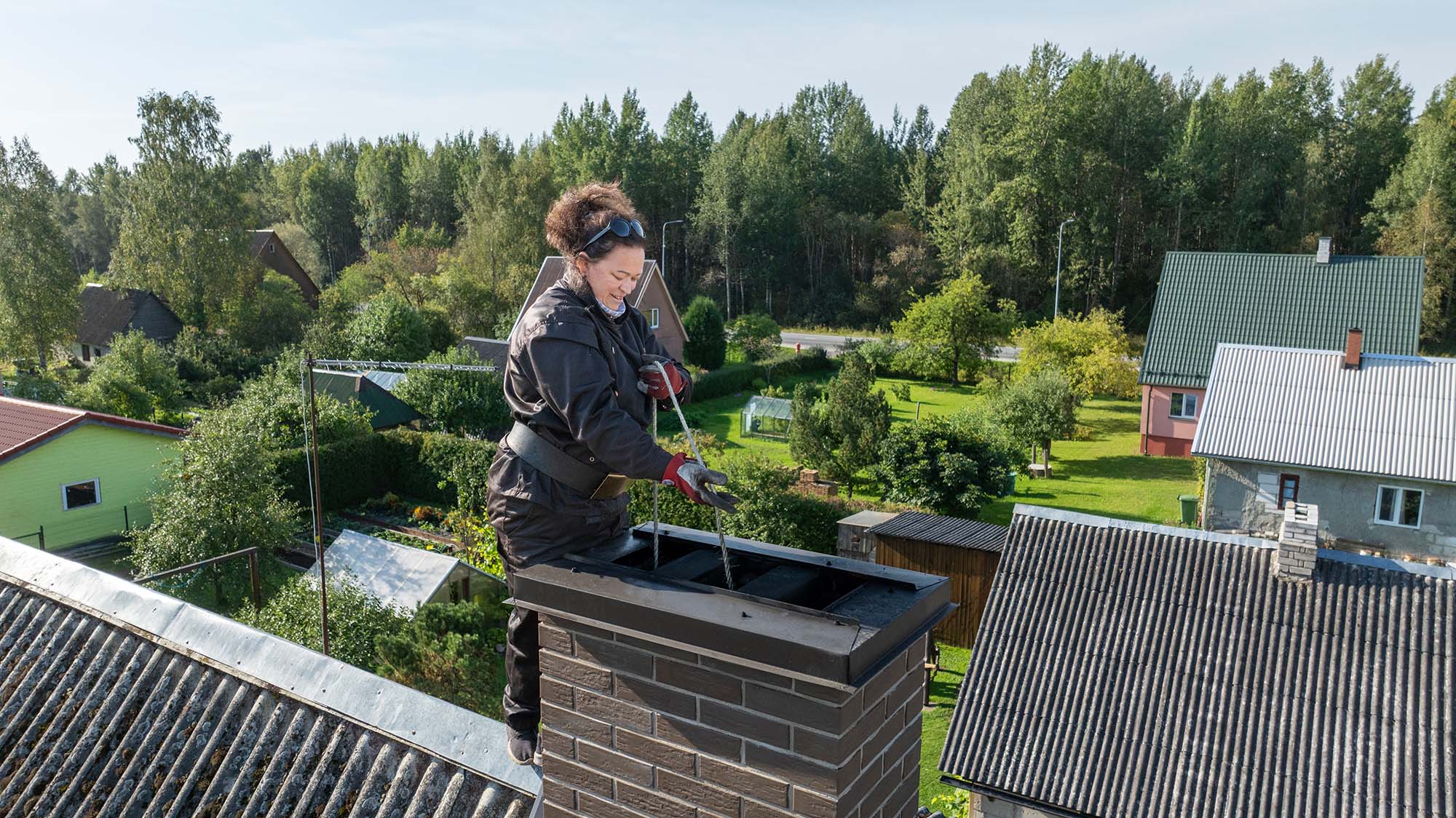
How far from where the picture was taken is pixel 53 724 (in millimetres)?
4473

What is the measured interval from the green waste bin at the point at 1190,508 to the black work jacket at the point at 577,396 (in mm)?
19614

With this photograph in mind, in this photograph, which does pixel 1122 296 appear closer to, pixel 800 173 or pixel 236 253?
pixel 800 173

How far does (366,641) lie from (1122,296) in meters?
44.4

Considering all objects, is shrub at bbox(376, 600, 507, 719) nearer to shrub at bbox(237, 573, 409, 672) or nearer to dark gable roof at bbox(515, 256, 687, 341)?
shrub at bbox(237, 573, 409, 672)

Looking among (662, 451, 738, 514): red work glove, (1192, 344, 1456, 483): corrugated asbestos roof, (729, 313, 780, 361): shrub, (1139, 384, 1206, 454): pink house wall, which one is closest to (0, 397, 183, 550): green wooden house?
(662, 451, 738, 514): red work glove

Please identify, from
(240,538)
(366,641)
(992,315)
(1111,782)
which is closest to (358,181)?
(992,315)

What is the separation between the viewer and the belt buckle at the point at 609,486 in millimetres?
2809

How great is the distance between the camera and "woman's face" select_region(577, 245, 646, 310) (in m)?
2.80

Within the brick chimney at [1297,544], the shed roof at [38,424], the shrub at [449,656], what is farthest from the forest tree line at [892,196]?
the brick chimney at [1297,544]

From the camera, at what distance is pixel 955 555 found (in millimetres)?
15094

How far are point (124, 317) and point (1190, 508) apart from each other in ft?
125

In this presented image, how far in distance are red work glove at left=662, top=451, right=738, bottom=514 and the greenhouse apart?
81.9ft

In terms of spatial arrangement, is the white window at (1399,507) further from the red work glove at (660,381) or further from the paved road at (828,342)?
the paved road at (828,342)

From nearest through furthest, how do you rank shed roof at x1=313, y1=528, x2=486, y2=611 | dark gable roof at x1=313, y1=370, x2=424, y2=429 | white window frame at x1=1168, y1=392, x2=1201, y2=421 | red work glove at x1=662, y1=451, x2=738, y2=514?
red work glove at x1=662, y1=451, x2=738, y2=514, shed roof at x1=313, y1=528, x2=486, y2=611, dark gable roof at x1=313, y1=370, x2=424, y2=429, white window frame at x1=1168, y1=392, x2=1201, y2=421
